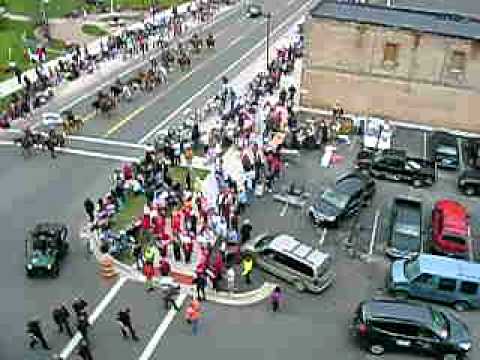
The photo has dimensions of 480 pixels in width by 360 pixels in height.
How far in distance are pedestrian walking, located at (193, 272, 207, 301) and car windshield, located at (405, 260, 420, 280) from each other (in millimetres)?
7744

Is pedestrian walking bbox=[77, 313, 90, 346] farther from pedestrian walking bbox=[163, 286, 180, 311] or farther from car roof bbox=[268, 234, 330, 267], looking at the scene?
car roof bbox=[268, 234, 330, 267]

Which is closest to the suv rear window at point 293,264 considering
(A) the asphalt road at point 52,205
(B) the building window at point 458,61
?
(A) the asphalt road at point 52,205

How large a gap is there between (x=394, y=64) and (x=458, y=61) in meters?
3.73

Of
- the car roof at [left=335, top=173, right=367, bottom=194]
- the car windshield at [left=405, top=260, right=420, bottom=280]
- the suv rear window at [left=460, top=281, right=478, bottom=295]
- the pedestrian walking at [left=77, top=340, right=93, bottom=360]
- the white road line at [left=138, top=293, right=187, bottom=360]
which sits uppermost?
the car roof at [left=335, top=173, right=367, bottom=194]

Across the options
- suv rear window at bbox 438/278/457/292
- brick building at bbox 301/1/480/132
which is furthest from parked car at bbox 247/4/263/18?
suv rear window at bbox 438/278/457/292

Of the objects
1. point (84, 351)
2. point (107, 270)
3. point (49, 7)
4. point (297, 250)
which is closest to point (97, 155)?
point (107, 270)

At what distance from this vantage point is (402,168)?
35969mm

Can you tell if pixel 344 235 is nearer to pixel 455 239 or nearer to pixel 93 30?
pixel 455 239

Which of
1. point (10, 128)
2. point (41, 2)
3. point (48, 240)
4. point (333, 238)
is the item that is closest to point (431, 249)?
point (333, 238)

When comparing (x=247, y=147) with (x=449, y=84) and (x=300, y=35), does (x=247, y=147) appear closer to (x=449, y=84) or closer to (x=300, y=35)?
(x=449, y=84)

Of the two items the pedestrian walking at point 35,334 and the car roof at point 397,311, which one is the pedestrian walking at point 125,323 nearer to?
the pedestrian walking at point 35,334

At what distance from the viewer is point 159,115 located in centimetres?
4341

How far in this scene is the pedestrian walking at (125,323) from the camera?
942 inches

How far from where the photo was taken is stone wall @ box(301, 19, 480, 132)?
41.7 m
